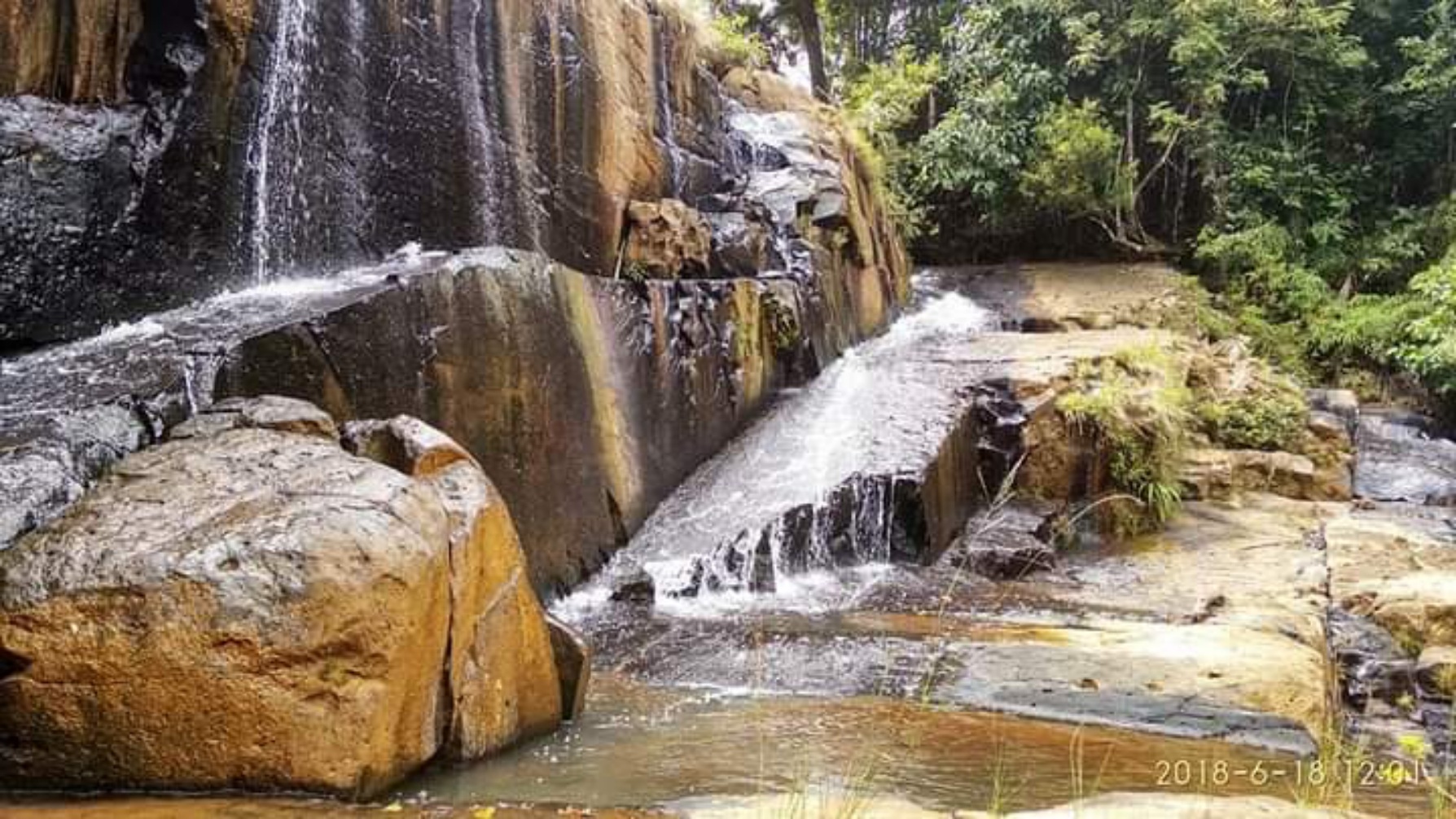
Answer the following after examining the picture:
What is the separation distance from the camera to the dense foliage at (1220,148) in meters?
16.3

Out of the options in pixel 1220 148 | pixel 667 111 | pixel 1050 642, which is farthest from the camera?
pixel 1220 148

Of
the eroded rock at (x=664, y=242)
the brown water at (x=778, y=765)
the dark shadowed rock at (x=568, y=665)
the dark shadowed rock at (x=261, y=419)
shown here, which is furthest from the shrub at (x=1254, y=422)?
the dark shadowed rock at (x=261, y=419)

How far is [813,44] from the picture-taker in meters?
19.9

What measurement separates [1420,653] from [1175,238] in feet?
43.2

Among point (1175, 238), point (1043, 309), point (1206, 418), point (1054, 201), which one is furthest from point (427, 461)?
point (1175, 238)

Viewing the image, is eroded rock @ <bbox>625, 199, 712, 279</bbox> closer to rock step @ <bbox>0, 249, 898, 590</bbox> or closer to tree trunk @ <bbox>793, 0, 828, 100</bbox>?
rock step @ <bbox>0, 249, 898, 590</bbox>

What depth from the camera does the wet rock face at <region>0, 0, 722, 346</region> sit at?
20.6 ft

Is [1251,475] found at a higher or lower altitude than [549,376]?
lower

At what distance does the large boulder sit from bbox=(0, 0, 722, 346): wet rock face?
3.36 m

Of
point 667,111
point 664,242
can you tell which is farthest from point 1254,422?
point 667,111

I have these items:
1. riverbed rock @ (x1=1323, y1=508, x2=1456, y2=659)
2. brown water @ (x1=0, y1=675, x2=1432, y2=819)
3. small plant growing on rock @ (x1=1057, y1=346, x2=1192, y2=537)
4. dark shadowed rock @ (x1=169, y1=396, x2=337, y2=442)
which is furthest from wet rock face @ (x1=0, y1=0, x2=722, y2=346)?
A: riverbed rock @ (x1=1323, y1=508, x2=1456, y2=659)

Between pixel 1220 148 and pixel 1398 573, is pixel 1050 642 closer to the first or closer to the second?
pixel 1398 573

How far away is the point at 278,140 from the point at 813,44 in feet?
47.1

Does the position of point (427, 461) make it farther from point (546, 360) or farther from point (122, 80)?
point (122, 80)
